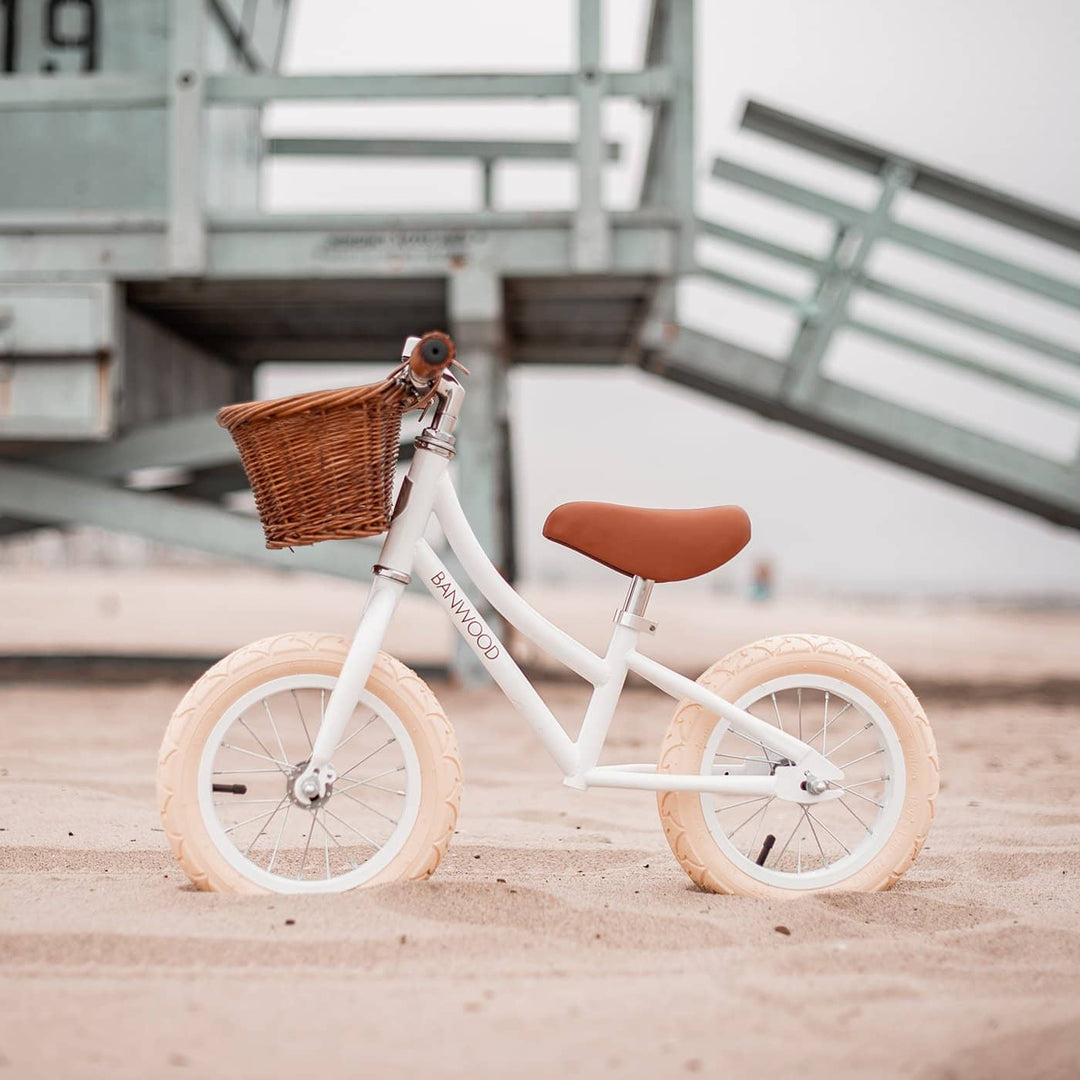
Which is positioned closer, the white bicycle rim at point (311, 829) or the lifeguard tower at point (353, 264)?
the white bicycle rim at point (311, 829)

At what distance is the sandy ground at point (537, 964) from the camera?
160 centimetres

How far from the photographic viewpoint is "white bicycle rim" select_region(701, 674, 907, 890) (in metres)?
2.44

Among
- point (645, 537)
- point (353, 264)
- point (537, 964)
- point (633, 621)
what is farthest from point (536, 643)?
point (353, 264)

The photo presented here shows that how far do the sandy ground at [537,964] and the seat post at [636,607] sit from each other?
0.53 m

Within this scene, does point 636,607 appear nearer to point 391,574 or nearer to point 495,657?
point 495,657

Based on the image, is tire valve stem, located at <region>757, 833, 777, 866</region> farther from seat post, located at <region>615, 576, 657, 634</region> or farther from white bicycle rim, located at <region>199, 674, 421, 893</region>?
white bicycle rim, located at <region>199, 674, 421, 893</region>

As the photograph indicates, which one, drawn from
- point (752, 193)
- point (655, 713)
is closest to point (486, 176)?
point (752, 193)

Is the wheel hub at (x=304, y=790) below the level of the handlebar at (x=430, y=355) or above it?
below

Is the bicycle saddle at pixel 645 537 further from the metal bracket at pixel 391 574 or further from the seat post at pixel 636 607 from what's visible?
the metal bracket at pixel 391 574

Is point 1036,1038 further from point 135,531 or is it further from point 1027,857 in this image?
point 135,531

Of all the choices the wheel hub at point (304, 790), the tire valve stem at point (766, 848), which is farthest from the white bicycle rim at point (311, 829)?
the tire valve stem at point (766, 848)

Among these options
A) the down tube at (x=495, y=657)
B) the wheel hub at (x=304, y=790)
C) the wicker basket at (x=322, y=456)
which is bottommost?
the wheel hub at (x=304, y=790)

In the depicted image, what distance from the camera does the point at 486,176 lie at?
21.4ft

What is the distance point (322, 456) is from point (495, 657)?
1.74 ft
